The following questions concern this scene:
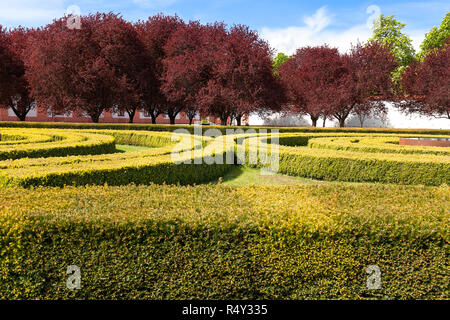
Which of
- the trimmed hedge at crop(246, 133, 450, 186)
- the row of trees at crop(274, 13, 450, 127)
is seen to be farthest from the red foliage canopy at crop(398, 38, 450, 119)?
the trimmed hedge at crop(246, 133, 450, 186)

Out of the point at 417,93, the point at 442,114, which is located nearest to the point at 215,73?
the point at 417,93

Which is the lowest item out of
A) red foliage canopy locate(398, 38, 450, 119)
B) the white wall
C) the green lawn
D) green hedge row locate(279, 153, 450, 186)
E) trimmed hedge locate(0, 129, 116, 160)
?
the green lawn

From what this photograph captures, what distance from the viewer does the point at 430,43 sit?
48.2m

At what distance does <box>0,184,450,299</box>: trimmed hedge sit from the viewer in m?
3.88

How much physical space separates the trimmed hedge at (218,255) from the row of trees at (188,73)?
25.0m

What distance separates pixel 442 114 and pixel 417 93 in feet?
11.3

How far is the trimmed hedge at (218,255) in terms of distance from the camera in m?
3.88

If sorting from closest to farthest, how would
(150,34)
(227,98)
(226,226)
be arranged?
(226,226), (227,98), (150,34)

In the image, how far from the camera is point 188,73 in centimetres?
3030

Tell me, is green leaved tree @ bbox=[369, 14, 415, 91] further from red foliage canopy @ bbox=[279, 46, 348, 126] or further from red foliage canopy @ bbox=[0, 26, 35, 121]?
red foliage canopy @ bbox=[0, 26, 35, 121]

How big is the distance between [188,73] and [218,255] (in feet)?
91.5

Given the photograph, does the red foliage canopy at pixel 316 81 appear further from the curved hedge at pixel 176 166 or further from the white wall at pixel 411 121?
the curved hedge at pixel 176 166

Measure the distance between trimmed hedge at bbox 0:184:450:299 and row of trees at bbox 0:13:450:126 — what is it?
24972mm

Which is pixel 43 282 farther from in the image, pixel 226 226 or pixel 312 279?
pixel 312 279
